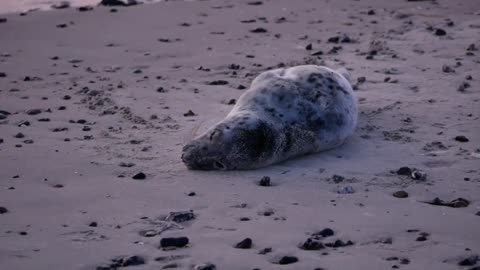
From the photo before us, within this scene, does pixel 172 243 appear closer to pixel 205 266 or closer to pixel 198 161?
pixel 205 266

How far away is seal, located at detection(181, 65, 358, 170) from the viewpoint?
6477 millimetres

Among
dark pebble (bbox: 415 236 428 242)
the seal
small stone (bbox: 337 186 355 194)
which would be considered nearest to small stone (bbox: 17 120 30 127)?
the seal

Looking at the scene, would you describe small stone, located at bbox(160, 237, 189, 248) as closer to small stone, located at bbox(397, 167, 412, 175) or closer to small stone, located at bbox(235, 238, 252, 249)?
small stone, located at bbox(235, 238, 252, 249)

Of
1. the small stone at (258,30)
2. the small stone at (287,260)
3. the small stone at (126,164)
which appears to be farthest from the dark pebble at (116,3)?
the small stone at (287,260)

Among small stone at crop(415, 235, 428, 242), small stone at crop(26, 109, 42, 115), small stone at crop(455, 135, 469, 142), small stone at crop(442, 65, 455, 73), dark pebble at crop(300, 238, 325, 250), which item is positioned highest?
small stone at crop(26, 109, 42, 115)

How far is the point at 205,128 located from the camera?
7.02 meters

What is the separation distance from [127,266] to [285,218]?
1166mm

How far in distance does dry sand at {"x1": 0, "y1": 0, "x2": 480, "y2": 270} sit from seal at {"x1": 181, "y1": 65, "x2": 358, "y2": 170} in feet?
0.49

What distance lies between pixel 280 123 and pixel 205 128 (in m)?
0.64

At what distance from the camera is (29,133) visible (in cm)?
737

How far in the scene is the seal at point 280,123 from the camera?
6.48 metres

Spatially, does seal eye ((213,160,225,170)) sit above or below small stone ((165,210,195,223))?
below

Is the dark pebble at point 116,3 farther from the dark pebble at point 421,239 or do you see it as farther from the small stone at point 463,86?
the dark pebble at point 421,239

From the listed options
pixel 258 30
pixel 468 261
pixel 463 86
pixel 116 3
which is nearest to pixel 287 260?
pixel 468 261
